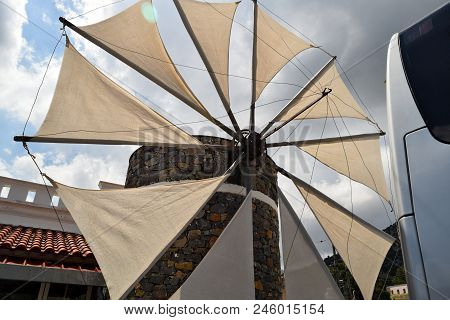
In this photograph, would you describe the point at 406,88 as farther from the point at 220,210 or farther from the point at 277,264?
the point at 277,264

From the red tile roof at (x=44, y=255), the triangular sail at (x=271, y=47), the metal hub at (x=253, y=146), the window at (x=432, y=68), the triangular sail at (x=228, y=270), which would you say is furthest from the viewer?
the triangular sail at (x=271, y=47)

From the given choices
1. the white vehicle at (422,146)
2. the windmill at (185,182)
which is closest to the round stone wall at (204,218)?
the windmill at (185,182)

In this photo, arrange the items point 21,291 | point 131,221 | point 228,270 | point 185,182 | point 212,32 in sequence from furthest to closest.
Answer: point 212,32 → point 21,291 → point 185,182 → point 131,221 → point 228,270

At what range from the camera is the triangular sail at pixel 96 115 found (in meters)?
6.29

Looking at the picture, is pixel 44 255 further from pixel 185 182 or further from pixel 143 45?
pixel 143 45

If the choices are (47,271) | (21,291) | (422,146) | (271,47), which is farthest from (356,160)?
(21,291)

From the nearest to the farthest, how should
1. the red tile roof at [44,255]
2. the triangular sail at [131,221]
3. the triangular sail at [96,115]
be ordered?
the triangular sail at [131,221]
the triangular sail at [96,115]
the red tile roof at [44,255]

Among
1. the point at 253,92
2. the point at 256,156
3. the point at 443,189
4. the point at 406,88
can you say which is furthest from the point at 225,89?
the point at 443,189

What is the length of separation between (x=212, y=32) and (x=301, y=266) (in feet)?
19.1

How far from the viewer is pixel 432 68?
10.8 feet

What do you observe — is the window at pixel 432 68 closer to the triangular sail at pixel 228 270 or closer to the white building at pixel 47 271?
the triangular sail at pixel 228 270

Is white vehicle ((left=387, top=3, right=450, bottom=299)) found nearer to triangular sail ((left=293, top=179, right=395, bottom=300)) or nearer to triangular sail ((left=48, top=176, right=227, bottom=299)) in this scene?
triangular sail ((left=48, top=176, right=227, bottom=299))

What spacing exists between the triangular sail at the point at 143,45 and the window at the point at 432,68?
4.52m

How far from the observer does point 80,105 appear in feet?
21.6
